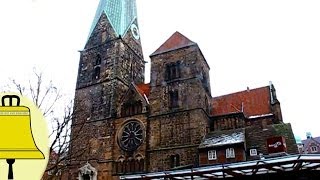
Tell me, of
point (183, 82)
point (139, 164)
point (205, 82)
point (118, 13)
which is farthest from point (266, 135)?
point (118, 13)

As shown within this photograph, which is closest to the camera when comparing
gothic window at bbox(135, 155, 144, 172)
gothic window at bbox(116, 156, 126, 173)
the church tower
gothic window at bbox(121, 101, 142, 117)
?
gothic window at bbox(135, 155, 144, 172)

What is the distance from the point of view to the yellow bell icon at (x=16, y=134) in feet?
5.71

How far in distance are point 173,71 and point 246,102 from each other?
27.9 feet

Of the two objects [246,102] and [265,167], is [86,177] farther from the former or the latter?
[265,167]

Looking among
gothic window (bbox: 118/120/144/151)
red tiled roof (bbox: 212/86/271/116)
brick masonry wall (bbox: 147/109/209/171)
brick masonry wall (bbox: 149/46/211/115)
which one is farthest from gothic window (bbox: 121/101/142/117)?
red tiled roof (bbox: 212/86/271/116)

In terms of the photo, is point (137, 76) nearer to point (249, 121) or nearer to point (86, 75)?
point (86, 75)

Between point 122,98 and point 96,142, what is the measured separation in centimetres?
533

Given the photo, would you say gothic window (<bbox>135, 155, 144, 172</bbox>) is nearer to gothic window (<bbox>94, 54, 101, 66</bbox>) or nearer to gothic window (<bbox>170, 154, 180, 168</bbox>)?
gothic window (<bbox>170, 154, 180, 168</bbox>)

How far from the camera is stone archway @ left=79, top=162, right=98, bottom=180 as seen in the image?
30.6m

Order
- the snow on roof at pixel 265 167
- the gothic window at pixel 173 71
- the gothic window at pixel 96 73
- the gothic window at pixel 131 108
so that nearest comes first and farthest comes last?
the snow on roof at pixel 265 167 < the gothic window at pixel 173 71 < the gothic window at pixel 131 108 < the gothic window at pixel 96 73

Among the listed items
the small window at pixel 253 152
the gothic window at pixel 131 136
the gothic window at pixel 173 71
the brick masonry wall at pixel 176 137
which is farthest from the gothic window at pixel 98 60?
the small window at pixel 253 152

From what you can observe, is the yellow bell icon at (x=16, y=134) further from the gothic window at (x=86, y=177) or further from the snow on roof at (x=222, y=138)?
the gothic window at (x=86, y=177)

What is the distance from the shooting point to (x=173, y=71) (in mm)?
33094

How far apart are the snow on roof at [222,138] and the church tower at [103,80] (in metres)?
9.56
